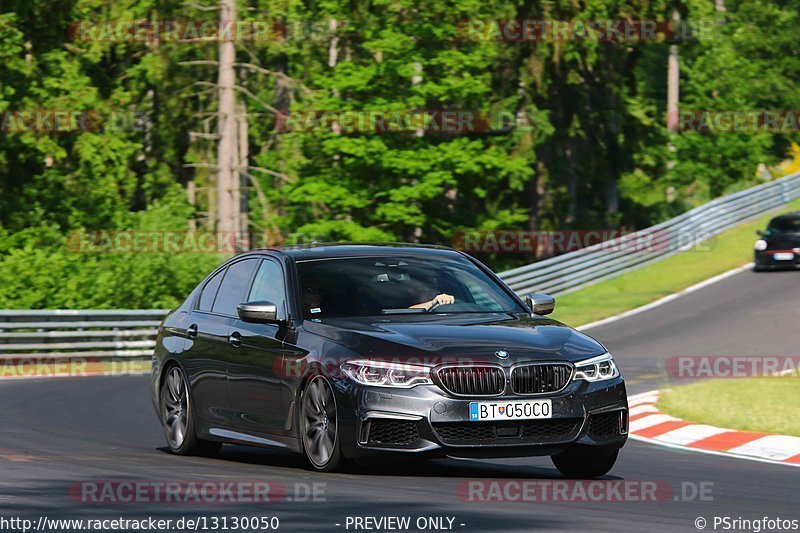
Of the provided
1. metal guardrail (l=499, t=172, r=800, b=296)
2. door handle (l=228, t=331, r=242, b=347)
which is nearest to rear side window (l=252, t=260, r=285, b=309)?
door handle (l=228, t=331, r=242, b=347)

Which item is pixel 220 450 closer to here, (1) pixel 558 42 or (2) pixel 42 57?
(2) pixel 42 57

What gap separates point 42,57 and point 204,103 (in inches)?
542

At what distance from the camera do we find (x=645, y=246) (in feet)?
139

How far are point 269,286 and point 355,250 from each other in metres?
0.67

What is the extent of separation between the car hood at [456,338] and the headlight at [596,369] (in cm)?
4

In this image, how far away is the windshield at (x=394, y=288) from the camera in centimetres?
1089

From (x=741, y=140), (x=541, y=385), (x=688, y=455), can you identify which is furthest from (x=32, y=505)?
(x=741, y=140)

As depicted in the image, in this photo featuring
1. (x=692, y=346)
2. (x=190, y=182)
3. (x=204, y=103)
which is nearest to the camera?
(x=692, y=346)

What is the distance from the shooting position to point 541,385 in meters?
9.95

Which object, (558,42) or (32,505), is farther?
(558,42)

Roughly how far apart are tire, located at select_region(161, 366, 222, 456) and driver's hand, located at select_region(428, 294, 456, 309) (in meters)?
2.36

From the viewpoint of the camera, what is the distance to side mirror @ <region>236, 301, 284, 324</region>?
35.3 ft

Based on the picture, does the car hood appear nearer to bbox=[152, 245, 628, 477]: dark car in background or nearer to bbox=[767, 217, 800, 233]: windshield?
bbox=[152, 245, 628, 477]: dark car in background

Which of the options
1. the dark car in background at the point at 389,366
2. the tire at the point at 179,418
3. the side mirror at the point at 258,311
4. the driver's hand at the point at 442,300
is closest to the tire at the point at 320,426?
the dark car in background at the point at 389,366
